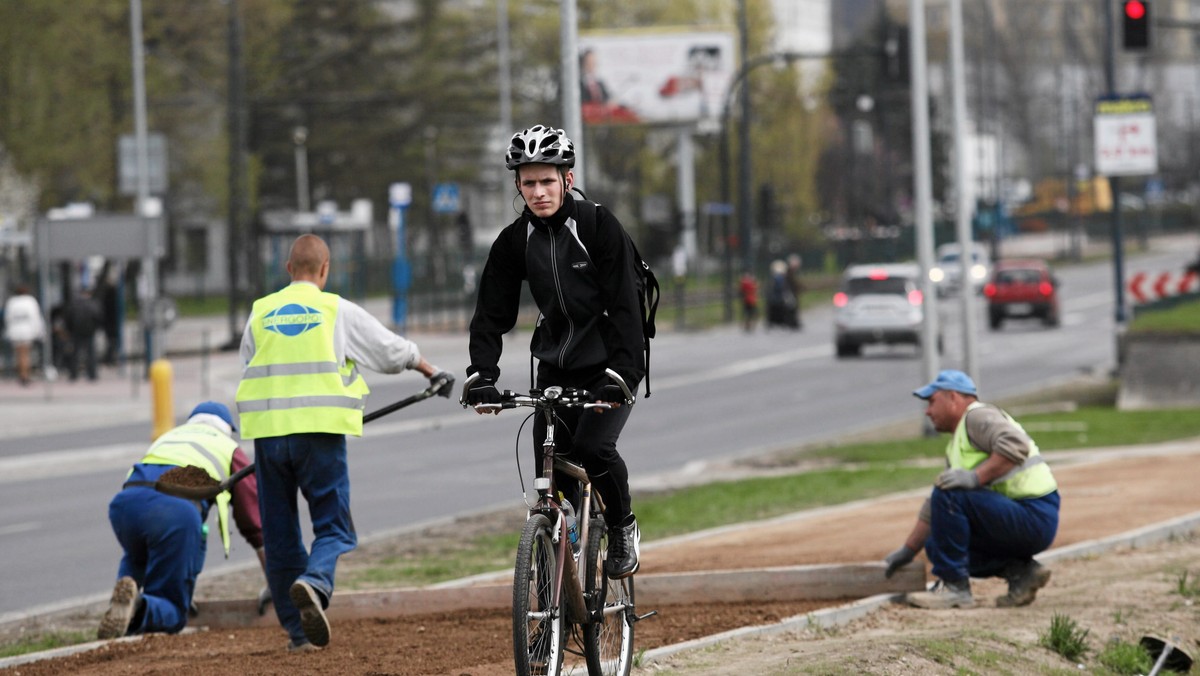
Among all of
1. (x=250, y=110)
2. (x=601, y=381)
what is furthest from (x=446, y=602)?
(x=250, y=110)

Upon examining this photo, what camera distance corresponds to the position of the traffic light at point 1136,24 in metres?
27.3

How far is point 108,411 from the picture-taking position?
28.4m

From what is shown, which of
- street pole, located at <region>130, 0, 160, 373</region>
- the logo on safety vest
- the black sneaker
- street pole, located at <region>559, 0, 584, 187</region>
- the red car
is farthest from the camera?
the red car

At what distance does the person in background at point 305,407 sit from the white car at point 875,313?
30.5 meters

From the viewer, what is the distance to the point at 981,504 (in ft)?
31.1

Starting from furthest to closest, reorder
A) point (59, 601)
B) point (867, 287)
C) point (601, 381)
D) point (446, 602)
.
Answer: point (867, 287)
point (59, 601)
point (446, 602)
point (601, 381)

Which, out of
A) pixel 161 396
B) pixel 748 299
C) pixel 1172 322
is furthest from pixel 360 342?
pixel 748 299

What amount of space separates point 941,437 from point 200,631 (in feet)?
44.8

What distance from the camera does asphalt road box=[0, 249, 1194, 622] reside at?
48.4ft

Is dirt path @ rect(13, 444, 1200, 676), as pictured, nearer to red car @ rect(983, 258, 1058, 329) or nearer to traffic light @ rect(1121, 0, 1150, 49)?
traffic light @ rect(1121, 0, 1150, 49)

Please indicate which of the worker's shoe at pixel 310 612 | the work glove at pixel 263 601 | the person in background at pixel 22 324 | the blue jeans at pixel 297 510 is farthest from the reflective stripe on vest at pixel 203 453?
the person in background at pixel 22 324

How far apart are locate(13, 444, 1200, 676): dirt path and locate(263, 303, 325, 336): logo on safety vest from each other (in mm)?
1320

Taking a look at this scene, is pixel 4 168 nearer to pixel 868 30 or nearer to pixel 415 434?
pixel 415 434

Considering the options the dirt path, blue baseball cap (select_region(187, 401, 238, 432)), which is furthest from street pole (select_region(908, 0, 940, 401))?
blue baseball cap (select_region(187, 401, 238, 432))
